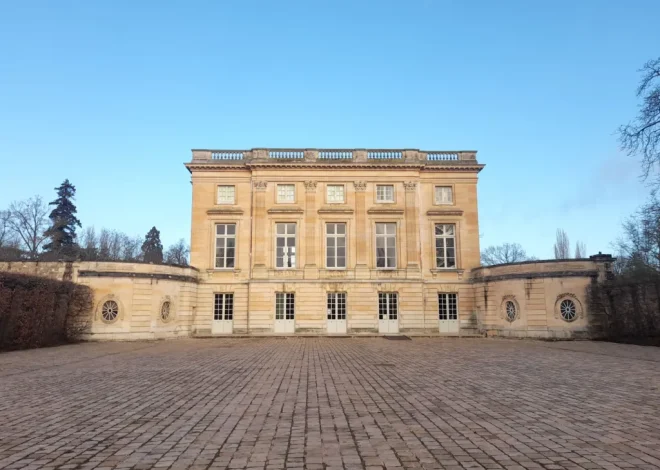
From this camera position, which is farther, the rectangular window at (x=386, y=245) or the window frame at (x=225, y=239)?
the rectangular window at (x=386, y=245)

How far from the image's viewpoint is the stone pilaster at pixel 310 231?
96.3ft

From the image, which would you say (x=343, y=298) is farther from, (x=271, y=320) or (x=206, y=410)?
(x=206, y=410)

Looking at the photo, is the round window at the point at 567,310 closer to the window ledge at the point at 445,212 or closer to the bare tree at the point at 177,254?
the window ledge at the point at 445,212

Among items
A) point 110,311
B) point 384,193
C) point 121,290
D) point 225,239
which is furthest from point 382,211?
point 110,311

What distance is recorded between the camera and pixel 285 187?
30.8 metres

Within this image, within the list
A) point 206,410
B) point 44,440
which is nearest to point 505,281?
point 206,410

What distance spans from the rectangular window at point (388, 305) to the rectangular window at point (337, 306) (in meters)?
2.37

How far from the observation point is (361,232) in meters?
30.0

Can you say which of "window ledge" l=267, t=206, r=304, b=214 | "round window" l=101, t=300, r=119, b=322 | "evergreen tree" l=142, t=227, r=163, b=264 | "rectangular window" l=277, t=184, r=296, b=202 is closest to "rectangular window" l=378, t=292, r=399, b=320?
"window ledge" l=267, t=206, r=304, b=214

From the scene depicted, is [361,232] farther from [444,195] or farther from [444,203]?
[444,195]

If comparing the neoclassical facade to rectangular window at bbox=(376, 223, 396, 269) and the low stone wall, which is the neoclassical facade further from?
the low stone wall

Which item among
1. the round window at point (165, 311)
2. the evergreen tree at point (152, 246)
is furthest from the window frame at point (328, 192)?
the evergreen tree at point (152, 246)

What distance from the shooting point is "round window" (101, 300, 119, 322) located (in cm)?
2433

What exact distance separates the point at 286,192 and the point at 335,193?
338 cm
